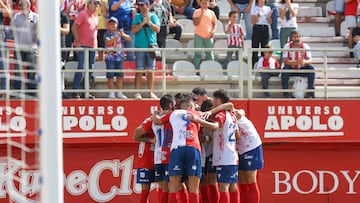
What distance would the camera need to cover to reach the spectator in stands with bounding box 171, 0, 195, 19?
20422 millimetres

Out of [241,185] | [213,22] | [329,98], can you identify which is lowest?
[241,185]

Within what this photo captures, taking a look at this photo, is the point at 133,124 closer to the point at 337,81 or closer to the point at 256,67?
the point at 256,67

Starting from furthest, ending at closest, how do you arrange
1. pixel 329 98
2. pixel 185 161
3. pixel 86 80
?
pixel 329 98, pixel 86 80, pixel 185 161

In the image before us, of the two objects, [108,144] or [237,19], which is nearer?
[108,144]

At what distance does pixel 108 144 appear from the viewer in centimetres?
1764

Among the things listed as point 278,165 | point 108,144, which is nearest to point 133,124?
point 108,144

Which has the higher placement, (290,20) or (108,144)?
(290,20)

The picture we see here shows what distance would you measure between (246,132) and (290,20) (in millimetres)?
4862

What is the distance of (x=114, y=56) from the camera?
17844mm

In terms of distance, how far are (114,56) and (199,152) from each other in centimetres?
375

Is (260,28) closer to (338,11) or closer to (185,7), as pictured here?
(185,7)

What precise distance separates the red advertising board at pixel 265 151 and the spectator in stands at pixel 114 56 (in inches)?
20.7

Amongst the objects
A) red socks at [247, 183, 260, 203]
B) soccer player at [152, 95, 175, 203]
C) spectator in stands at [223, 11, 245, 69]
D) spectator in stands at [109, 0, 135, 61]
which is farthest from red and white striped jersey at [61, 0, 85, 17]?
red socks at [247, 183, 260, 203]

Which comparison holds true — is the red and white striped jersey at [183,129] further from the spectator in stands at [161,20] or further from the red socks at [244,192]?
the spectator in stands at [161,20]
